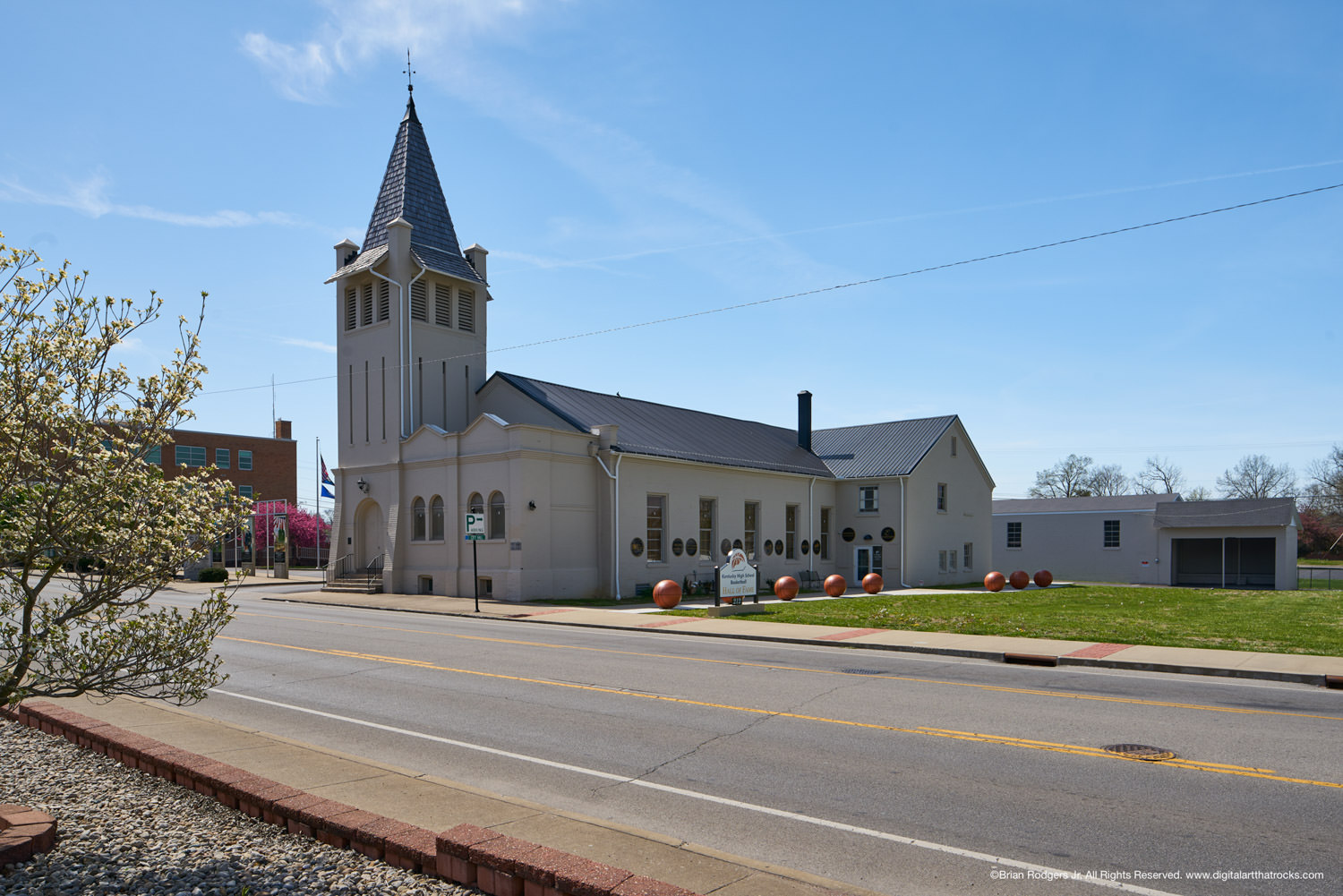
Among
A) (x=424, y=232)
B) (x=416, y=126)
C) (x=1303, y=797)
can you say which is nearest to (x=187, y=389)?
(x=1303, y=797)

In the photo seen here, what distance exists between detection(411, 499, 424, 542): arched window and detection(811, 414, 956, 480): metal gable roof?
19915 mm

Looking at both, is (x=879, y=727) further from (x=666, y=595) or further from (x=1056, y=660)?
(x=666, y=595)

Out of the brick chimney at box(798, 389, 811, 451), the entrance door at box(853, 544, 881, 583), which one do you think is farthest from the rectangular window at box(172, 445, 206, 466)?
the entrance door at box(853, 544, 881, 583)

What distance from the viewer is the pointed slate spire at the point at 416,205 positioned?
3456 cm

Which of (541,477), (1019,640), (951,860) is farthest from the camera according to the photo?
(541,477)

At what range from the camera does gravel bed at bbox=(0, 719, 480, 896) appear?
5074 mm

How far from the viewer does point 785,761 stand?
820cm

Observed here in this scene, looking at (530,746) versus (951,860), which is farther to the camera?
(530,746)

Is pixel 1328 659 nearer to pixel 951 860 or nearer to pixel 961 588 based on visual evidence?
pixel 951 860

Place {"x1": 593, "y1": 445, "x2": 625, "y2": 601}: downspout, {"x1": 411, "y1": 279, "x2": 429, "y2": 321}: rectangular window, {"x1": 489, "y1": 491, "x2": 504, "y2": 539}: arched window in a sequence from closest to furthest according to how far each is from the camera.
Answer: {"x1": 489, "y1": 491, "x2": 504, "y2": 539}: arched window < {"x1": 593, "y1": 445, "x2": 625, "y2": 601}: downspout < {"x1": 411, "y1": 279, "x2": 429, "y2": 321}: rectangular window

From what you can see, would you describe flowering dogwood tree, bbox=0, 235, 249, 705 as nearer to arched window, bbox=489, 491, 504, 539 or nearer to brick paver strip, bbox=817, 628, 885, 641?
brick paver strip, bbox=817, 628, 885, 641

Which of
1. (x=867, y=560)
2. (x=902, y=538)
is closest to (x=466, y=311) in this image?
(x=867, y=560)

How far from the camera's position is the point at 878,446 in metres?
45.1

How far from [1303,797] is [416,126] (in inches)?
1445
